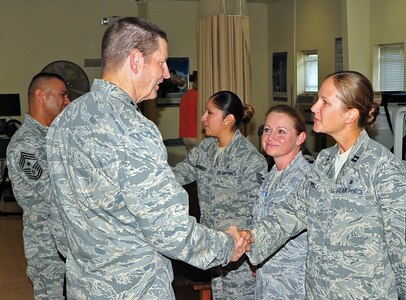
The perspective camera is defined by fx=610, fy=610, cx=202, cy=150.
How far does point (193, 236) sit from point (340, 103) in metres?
0.86

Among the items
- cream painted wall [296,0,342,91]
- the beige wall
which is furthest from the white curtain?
cream painted wall [296,0,342,91]

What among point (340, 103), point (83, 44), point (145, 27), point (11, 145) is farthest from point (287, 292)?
point (83, 44)

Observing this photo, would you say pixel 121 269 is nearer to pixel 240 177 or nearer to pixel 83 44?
pixel 240 177

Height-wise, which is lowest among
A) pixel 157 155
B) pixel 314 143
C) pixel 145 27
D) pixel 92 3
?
pixel 314 143

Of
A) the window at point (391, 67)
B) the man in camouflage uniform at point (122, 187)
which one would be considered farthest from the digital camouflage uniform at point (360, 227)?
the window at point (391, 67)

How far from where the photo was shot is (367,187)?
2.34 m

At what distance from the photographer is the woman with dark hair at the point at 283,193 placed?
114 inches

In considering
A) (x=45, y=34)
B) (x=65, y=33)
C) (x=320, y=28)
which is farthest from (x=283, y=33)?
(x=45, y=34)

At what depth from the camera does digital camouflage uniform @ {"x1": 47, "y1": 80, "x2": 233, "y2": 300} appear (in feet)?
6.35

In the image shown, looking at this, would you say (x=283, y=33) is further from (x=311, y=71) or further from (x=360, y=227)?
(x=360, y=227)

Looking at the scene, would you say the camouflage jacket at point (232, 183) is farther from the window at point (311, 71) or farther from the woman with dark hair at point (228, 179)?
the window at point (311, 71)

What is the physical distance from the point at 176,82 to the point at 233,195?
818cm

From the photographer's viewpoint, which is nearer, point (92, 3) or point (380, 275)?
point (380, 275)

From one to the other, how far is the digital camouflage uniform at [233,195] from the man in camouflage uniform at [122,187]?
1.52 meters
